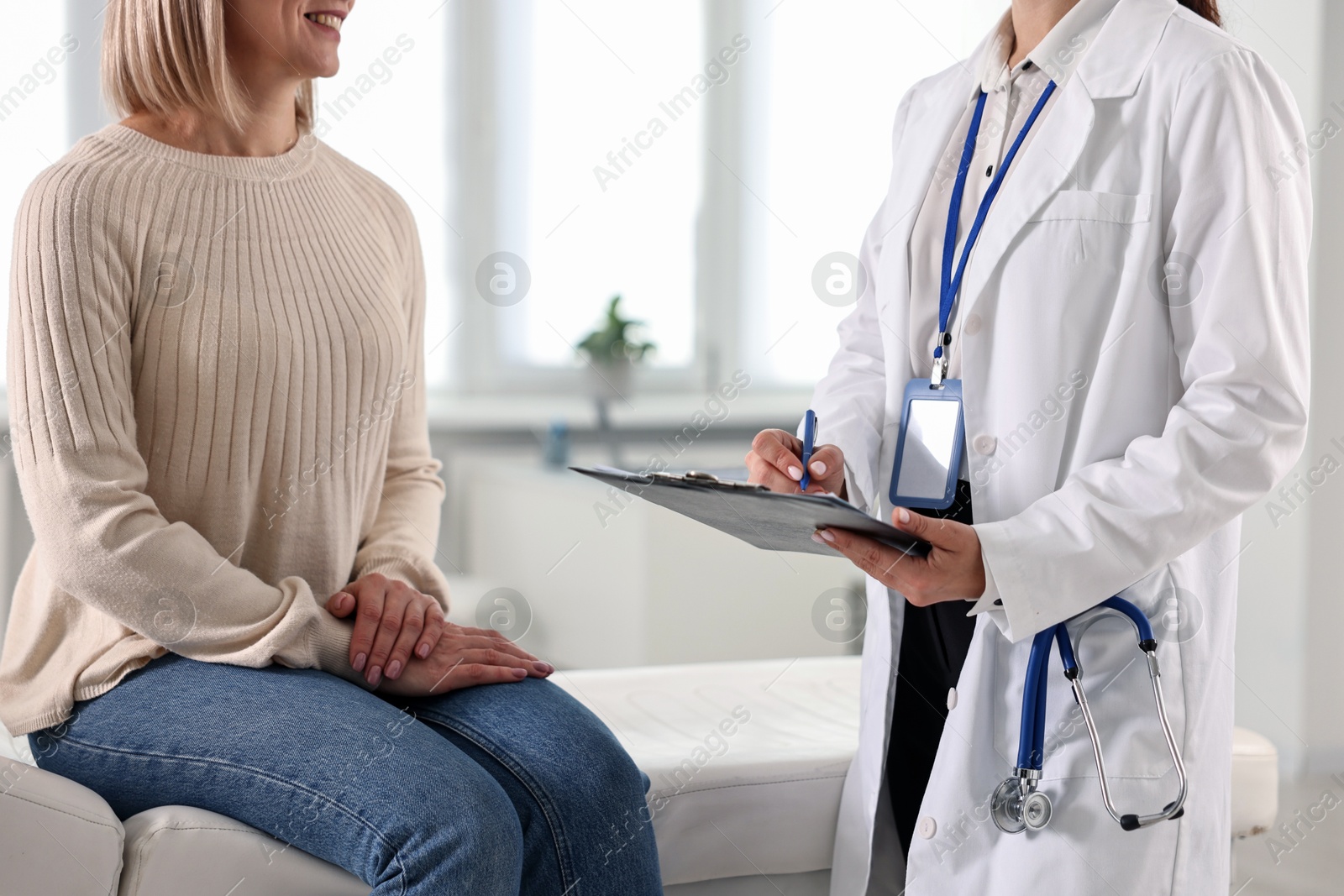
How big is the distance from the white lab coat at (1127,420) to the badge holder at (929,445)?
32 millimetres

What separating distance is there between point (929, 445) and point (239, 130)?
2.88ft

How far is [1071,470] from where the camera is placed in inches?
41.1

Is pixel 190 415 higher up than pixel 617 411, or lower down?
higher up

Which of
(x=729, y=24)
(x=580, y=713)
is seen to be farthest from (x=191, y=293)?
(x=729, y=24)

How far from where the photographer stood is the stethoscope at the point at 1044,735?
979mm

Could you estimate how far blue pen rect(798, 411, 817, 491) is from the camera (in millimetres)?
1182

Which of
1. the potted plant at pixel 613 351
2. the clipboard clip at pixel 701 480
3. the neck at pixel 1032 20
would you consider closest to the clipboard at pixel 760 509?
the clipboard clip at pixel 701 480

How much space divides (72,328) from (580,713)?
656 mm

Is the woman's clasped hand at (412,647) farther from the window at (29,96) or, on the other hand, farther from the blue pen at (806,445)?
the window at (29,96)

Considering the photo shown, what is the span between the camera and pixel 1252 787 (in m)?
1.48

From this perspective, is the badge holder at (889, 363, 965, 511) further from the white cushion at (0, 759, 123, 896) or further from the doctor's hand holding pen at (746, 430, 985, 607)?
the white cushion at (0, 759, 123, 896)

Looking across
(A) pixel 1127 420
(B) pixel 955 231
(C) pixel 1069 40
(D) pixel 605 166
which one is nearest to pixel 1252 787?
(A) pixel 1127 420

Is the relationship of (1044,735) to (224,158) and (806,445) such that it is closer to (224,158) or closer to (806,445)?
(806,445)

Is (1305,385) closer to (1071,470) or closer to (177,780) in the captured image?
(1071,470)
